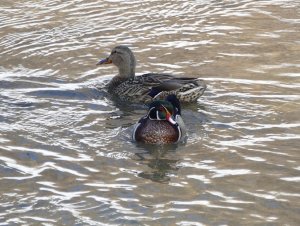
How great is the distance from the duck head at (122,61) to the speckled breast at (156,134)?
108 inches

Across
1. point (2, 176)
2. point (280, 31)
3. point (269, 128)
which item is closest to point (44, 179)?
point (2, 176)

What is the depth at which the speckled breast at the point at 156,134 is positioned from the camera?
11836mm

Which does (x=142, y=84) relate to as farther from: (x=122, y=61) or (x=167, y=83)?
(x=122, y=61)

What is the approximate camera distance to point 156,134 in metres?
11.9

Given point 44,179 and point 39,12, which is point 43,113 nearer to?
point 44,179

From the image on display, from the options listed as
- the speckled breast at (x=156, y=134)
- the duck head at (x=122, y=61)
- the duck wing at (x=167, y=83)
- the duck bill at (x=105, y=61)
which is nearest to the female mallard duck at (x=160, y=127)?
the speckled breast at (x=156, y=134)

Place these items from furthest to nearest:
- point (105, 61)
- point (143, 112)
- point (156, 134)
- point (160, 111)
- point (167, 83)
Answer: point (105, 61) → point (167, 83) → point (143, 112) → point (160, 111) → point (156, 134)

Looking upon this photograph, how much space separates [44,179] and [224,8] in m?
8.26

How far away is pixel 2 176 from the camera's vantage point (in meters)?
10.5

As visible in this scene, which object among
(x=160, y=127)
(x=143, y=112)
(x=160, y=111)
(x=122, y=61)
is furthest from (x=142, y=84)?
(x=160, y=127)

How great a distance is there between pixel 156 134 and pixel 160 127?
125 mm

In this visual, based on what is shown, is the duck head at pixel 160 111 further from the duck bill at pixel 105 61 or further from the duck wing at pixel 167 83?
the duck bill at pixel 105 61

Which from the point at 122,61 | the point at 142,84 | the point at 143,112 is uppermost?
the point at 122,61

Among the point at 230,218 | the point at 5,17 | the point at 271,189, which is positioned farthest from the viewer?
the point at 5,17
